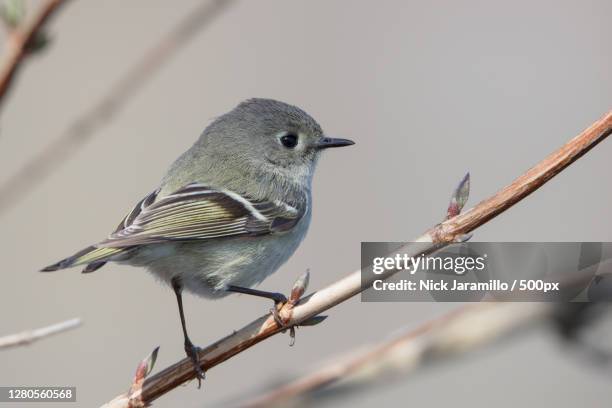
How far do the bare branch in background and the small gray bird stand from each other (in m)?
0.48

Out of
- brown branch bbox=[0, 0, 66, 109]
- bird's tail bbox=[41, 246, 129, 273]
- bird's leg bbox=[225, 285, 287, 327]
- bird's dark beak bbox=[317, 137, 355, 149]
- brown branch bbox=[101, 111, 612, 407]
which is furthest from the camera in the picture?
bird's dark beak bbox=[317, 137, 355, 149]

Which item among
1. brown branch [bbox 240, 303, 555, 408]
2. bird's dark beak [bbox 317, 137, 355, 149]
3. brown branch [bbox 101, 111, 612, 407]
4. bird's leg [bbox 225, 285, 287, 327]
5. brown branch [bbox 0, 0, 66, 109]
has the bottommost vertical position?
brown branch [bbox 240, 303, 555, 408]

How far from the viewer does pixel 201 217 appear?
200cm

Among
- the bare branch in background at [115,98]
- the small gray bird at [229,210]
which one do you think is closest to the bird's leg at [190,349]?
the small gray bird at [229,210]

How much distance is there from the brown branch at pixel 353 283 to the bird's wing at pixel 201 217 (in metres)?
0.37

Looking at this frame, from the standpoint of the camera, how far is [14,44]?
31.7 inches

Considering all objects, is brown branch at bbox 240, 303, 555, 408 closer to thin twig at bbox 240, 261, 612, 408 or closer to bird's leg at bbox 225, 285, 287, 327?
thin twig at bbox 240, 261, 612, 408

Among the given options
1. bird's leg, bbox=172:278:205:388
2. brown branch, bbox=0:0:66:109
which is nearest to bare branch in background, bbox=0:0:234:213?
brown branch, bbox=0:0:66:109

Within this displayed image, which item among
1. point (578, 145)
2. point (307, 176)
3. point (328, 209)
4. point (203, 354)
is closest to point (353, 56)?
point (328, 209)

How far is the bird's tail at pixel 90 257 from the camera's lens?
1.50 metres

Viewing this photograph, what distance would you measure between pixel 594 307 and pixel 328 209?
8.01 feet

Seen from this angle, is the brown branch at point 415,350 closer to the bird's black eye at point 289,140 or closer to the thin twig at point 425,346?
the thin twig at point 425,346

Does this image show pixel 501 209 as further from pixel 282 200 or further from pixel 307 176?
pixel 307 176

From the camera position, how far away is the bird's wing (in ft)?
6.17
